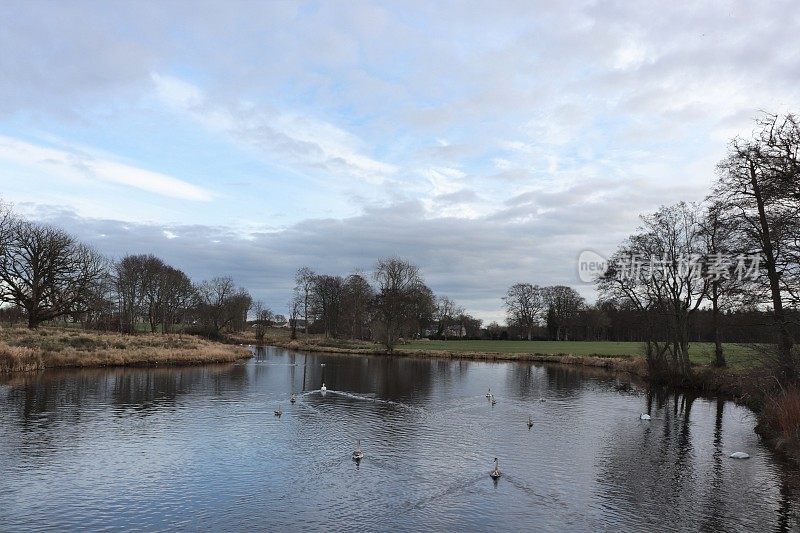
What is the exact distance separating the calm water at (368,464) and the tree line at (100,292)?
2380 cm

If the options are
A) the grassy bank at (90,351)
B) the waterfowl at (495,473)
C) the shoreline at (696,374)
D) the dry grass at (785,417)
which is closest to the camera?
the waterfowl at (495,473)

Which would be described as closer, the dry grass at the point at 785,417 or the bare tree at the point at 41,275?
the dry grass at the point at 785,417

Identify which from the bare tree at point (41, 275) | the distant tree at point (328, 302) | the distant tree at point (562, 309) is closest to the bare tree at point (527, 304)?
the distant tree at point (562, 309)

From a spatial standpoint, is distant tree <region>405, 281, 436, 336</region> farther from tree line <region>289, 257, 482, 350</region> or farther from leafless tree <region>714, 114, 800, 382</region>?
leafless tree <region>714, 114, 800, 382</region>

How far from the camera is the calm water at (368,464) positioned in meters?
11.6

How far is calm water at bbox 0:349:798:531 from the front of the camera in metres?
11.6

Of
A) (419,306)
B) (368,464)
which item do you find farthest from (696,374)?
(419,306)

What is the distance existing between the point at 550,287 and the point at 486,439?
97.6 metres

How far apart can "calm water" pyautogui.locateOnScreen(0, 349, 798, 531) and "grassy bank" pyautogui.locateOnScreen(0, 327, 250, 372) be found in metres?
5.29

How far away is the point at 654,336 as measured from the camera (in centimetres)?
4772

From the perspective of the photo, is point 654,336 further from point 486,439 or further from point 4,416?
point 4,416

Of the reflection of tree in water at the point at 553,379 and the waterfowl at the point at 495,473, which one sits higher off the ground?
the waterfowl at the point at 495,473

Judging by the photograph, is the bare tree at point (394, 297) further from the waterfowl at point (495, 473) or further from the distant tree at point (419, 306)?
the waterfowl at point (495, 473)

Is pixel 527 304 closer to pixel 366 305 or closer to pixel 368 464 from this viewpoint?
pixel 366 305
